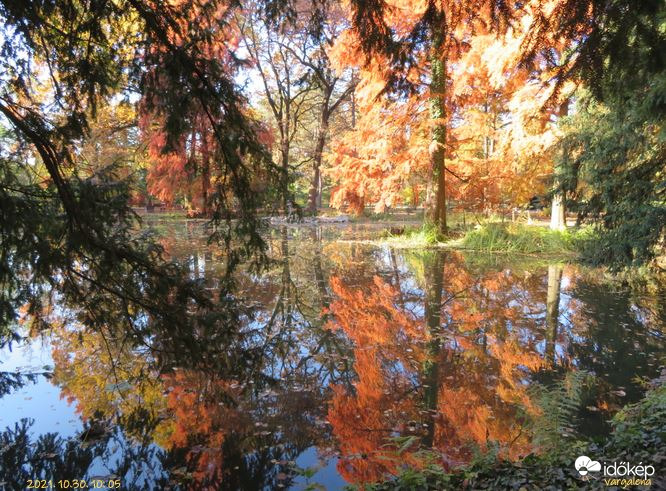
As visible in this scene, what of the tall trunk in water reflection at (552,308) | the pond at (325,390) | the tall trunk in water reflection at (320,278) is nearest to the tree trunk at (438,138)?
the tall trunk in water reflection at (320,278)

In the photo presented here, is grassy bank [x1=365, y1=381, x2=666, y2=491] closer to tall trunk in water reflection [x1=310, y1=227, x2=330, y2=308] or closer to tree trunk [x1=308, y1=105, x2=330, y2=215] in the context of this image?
tall trunk in water reflection [x1=310, y1=227, x2=330, y2=308]

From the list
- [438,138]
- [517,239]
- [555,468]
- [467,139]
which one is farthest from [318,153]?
[555,468]

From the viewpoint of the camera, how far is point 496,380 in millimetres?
4621

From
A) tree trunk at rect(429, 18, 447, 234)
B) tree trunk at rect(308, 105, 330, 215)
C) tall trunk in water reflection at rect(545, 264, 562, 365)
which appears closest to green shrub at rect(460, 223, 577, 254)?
tree trunk at rect(429, 18, 447, 234)

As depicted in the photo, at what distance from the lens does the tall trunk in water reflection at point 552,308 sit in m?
5.48

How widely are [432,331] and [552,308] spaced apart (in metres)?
2.32

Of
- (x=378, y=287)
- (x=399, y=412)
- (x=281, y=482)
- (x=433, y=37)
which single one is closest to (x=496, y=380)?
(x=399, y=412)

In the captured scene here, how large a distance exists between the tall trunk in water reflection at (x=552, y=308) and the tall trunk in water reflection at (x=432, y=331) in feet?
4.07

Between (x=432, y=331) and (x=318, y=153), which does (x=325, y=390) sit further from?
(x=318, y=153)

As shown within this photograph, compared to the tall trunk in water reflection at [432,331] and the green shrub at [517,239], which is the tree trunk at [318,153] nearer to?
the green shrub at [517,239]

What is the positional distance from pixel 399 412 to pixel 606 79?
2.89 meters

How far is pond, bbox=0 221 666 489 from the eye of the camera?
328 cm

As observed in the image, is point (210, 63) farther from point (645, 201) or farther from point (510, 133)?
point (510, 133)

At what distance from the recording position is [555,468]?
2.69 metres
